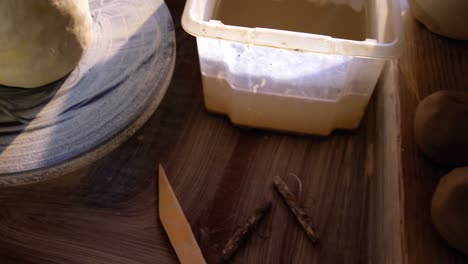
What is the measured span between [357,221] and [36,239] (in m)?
0.44

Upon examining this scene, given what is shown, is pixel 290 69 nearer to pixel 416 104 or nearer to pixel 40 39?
pixel 416 104

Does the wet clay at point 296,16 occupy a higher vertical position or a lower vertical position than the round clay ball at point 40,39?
lower

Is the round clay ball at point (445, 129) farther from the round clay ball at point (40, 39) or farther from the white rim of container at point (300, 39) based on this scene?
the round clay ball at point (40, 39)

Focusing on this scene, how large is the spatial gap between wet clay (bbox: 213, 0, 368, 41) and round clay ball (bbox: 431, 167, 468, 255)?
0.33 meters

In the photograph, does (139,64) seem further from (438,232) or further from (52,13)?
(438,232)

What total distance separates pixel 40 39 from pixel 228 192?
328 millimetres

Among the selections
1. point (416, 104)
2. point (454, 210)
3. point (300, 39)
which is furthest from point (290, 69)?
point (454, 210)

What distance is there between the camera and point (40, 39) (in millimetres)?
565

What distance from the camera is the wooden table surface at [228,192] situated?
0.58 metres

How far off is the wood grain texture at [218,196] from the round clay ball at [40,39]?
154 mm

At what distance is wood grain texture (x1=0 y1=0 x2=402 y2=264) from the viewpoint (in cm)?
58

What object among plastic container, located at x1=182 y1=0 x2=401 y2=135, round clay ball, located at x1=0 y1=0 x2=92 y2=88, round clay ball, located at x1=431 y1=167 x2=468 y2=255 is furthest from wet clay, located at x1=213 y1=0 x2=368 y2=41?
round clay ball, located at x1=431 y1=167 x2=468 y2=255

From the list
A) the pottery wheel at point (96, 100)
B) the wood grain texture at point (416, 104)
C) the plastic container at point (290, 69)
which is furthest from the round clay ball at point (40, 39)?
the wood grain texture at point (416, 104)

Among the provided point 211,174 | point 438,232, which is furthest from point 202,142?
point 438,232
